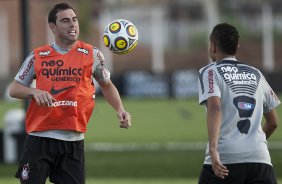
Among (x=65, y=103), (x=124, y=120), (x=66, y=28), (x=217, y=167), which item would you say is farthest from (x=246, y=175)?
(x=66, y=28)

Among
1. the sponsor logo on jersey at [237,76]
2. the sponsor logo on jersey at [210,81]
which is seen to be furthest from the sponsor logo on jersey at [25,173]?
the sponsor logo on jersey at [237,76]

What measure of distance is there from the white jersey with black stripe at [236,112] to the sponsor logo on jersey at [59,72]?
1.33 meters

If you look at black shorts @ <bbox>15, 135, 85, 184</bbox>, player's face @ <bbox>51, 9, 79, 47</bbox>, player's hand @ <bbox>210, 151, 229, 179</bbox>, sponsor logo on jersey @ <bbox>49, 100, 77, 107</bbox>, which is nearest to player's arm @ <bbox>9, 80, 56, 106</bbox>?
sponsor logo on jersey @ <bbox>49, 100, 77, 107</bbox>

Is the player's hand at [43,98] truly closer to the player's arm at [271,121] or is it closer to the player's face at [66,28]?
the player's face at [66,28]

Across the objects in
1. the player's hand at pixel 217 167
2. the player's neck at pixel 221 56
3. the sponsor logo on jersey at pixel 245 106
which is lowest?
the player's hand at pixel 217 167

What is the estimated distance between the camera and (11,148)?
1877 centimetres

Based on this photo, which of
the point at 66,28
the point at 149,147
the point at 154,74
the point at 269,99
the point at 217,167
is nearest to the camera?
the point at 217,167

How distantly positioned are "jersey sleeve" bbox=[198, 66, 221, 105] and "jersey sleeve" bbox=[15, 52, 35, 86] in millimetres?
1697

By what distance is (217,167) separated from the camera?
767 cm

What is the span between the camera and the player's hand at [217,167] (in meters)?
7.66

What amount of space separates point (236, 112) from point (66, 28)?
187 cm

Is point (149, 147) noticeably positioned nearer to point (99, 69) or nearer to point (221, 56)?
point (99, 69)

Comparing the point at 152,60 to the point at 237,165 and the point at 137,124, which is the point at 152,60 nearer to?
the point at 137,124

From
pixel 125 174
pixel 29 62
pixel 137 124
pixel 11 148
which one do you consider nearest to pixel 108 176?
pixel 125 174
